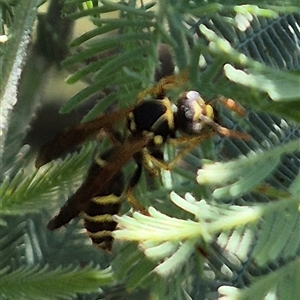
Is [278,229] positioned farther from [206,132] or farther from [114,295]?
[114,295]

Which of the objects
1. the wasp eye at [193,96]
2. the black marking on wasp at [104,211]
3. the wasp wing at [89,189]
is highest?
the wasp eye at [193,96]

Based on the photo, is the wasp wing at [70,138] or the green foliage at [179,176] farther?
the wasp wing at [70,138]

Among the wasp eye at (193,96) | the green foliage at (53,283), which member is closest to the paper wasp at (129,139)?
the wasp eye at (193,96)

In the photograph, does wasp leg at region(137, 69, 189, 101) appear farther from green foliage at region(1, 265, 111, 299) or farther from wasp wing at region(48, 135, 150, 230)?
green foliage at region(1, 265, 111, 299)

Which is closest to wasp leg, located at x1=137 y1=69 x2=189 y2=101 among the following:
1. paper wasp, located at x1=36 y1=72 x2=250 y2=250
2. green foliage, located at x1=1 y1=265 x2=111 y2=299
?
paper wasp, located at x1=36 y1=72 x2=250 y2=250

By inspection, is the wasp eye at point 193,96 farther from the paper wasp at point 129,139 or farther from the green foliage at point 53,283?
the green foliage at point 53,283
